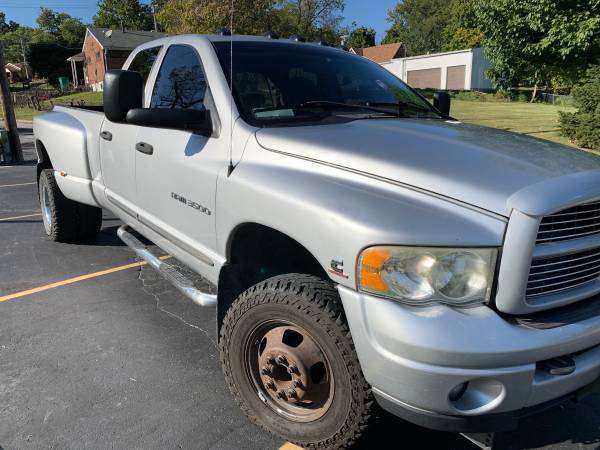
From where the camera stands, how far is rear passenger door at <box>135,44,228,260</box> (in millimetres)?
2840

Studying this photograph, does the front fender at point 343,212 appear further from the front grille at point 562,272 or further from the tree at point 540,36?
the tree at point 540,36

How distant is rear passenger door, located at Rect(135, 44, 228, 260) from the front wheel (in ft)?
1.99

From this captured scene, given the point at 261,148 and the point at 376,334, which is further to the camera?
the point at 261,148

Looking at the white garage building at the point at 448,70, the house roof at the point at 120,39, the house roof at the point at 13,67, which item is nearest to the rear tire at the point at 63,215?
the house roof at the point at 120,39

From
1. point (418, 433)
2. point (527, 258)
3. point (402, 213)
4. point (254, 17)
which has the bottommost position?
point (418, 433)

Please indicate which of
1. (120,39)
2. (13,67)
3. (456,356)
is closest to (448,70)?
(120,39)

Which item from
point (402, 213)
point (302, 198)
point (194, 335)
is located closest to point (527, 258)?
point (402, 213)

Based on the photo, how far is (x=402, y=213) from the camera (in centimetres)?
195

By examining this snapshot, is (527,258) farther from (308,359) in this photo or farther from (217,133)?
(217,133)

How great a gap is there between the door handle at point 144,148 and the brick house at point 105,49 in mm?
48031

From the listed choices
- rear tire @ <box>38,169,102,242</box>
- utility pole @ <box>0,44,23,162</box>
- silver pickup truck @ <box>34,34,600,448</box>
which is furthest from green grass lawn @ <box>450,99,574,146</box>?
utility pole @ <box>0,44,23,162</box>

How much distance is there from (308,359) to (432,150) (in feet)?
3.50

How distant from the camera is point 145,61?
13.7 feet

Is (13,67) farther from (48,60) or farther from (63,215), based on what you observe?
(63,215)
